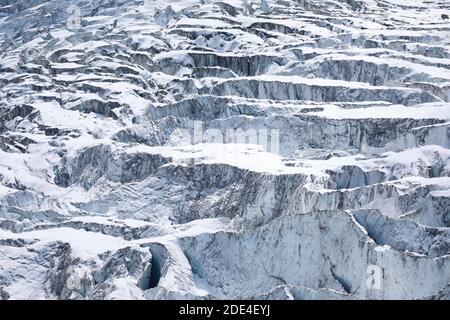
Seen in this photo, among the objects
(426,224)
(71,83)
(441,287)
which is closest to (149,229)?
(426,224)

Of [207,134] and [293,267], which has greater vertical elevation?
[293,267]

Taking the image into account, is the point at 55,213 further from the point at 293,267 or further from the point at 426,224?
A: the point at 426,224

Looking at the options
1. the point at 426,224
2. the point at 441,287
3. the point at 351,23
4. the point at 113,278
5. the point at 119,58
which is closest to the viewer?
the point at 441,287

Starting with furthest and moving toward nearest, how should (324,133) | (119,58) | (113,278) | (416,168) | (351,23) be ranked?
(351,23)
(119,58)
(324,133)
(416,168)
(113,278)

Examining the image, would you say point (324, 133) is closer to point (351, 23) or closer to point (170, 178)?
point (170, 178)

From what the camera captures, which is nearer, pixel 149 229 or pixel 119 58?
pixel 149 229

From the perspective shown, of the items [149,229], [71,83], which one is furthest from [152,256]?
[71,83]
